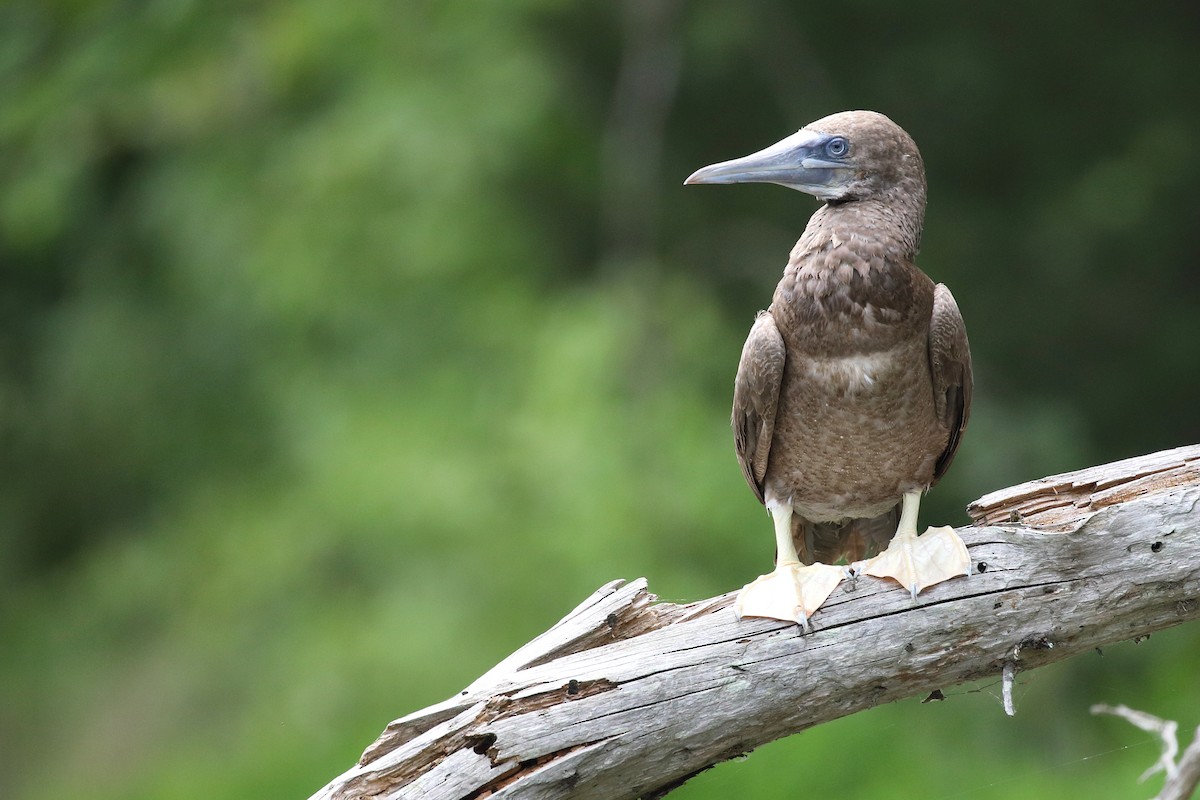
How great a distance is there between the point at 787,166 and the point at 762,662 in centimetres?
114

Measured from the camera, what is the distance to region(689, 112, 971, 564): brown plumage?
2.97 meters

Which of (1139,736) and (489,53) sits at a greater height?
Answer: (489,53)

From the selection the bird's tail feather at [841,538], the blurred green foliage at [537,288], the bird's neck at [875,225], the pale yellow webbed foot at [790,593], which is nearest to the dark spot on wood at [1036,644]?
the pale yellow webbed foot at [790,593]

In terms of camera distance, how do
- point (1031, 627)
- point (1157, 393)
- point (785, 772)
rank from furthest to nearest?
point (1157, 393), point (785, 772), point (1031, 627)

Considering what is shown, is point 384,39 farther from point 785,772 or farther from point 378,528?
point 785,772

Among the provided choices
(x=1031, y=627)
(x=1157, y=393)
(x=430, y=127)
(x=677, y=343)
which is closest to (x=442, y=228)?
(x=430, y=127)

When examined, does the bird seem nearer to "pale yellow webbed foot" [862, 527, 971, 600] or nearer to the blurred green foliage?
"pale yellow webbed foot" [862, 527, 971, 600]

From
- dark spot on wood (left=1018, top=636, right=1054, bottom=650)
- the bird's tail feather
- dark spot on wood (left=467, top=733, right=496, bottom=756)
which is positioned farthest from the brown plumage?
dark spot on wood (left=467, top=733, right=496, bottom=756)

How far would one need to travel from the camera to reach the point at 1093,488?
292cm

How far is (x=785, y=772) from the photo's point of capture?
6.07 meters

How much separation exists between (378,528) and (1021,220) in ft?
12.2

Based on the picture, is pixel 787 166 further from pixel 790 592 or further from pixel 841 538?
pixel 841 538

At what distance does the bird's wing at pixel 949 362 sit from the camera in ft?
10.0

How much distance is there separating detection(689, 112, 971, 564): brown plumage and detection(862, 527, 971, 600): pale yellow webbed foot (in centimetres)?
36
